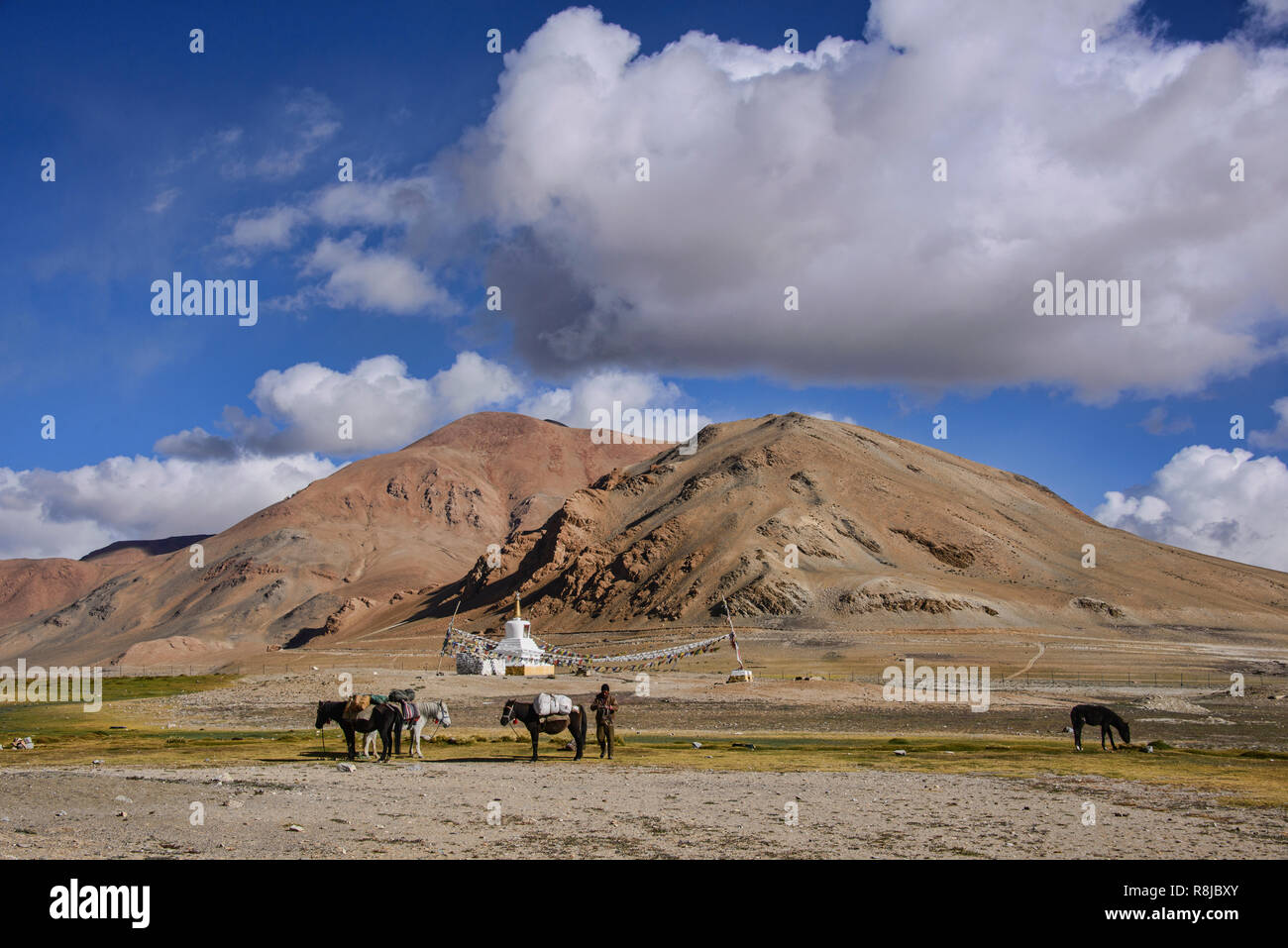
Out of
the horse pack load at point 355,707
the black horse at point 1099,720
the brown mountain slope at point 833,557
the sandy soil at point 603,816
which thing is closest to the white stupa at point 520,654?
the brown mountain slope at point 833,557

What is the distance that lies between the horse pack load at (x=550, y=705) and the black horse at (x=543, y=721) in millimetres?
105

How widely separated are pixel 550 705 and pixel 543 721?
402 millimetres

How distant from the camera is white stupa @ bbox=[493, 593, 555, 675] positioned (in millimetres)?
65688

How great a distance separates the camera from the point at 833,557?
11688 cm

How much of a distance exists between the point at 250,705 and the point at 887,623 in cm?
6615

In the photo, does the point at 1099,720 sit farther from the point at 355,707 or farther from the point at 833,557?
the point at 833,557

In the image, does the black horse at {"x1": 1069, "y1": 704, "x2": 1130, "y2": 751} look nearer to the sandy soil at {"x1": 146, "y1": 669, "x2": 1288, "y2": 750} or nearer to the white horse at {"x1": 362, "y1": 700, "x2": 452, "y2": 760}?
the sandy soil at {"x1": 146, "y1": 669, "x2": 1288, "y2": 750}

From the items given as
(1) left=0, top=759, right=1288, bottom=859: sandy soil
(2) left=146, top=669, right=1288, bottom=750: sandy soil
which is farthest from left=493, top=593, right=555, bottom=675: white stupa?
(1) left=0, top=759, right=1288, bottom=859: sandy soil

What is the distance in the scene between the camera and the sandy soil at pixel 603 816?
1190cm

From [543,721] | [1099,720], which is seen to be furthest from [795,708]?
[543,721]

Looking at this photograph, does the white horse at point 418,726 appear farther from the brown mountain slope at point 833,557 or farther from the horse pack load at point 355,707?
the brown mountain slope at point 833,557

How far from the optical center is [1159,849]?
12102 millimetres
